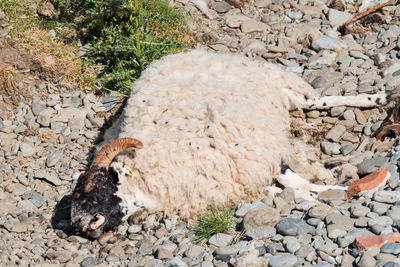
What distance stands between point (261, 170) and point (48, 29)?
448 centimetres

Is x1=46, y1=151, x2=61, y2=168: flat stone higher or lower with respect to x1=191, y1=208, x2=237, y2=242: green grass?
lower

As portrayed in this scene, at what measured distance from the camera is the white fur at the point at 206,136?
5977 mm

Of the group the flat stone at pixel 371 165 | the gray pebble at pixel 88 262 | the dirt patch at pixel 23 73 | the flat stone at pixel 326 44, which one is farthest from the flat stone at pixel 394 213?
the dirt patch at pixel 23 73

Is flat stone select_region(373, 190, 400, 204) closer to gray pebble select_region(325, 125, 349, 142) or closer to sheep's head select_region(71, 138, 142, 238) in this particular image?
gray pebble select_region(325, 125, 349, 142)

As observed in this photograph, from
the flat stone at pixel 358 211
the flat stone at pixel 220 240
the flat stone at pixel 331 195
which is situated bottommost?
the flat stone at pixel 220 240

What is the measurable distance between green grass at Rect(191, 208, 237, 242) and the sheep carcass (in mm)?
278

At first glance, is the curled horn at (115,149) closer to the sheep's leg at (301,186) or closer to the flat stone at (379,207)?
the sheep's leg at (301,186)

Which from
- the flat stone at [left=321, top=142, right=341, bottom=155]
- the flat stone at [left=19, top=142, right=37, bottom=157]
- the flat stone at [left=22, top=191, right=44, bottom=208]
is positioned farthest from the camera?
the flat stone at [left=19, top=142, right=37, bottom=157]

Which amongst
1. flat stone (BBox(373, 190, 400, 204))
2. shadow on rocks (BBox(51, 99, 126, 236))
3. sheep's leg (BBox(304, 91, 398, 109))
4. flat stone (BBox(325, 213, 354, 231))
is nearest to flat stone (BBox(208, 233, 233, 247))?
flat stone (BBox(325, 213, 354, 231))

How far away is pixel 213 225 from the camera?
18.1ft

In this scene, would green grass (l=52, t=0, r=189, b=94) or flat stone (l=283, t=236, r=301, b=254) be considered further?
green grass (l=52, t=0, r=189, b=94)

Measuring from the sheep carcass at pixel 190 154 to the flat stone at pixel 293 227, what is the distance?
2.62 feet

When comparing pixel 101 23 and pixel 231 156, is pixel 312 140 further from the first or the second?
pixel 101 23

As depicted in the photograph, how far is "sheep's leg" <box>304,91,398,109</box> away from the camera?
7312 millimetres
